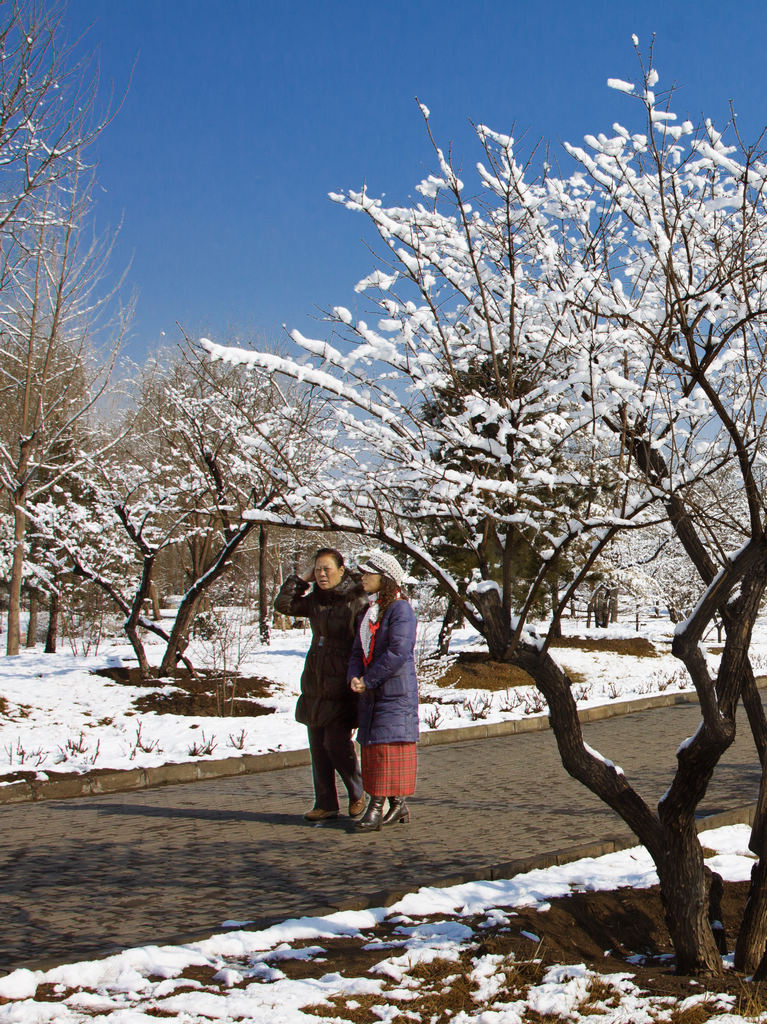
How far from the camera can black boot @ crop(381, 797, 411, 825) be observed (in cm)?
707

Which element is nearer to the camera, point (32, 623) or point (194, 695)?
point (194, 695)

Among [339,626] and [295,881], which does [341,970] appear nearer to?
[295,881]

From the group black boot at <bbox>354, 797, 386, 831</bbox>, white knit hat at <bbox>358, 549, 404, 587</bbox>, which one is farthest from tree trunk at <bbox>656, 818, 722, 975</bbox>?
white knit hat at <bbox>358, 549, 404, 587</bbox>

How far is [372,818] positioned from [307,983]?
3.21m

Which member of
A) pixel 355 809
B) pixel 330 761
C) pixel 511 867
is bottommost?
pixel 355 809

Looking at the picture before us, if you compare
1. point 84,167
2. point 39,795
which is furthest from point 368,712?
point 84,167

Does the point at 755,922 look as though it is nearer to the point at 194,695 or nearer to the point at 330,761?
the point at 330,761

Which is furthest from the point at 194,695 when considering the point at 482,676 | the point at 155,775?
the point at 482,676

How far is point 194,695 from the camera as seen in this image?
14641 mm

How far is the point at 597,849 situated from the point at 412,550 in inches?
102

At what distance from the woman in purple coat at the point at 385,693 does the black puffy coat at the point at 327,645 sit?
189 mm

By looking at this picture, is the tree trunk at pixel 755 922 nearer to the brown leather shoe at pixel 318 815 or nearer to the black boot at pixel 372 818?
the black boot at pixel 372 818

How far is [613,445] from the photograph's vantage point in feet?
26.1

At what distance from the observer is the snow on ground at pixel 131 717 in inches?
408
